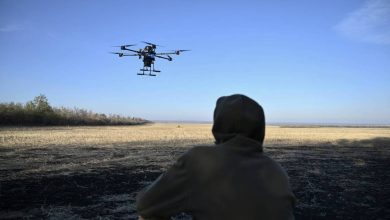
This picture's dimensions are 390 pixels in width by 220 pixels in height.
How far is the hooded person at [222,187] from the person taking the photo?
234 centimetres

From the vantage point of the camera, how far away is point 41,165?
11312mm

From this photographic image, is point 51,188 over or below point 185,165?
below

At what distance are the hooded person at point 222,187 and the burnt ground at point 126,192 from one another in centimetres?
429

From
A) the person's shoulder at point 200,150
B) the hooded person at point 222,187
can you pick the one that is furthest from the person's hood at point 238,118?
the person's shoulder at point 200,150

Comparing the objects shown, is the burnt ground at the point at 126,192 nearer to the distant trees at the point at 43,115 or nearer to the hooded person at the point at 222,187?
the hooded person at the point at 222,187

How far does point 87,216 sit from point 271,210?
183 inches

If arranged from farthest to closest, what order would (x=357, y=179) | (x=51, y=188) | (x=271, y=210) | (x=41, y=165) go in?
(x=41, y=165), (x=357, y=179), (x=51, y=188), (x=271, y=210)

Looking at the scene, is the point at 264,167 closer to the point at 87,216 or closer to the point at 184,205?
the point at 184,205

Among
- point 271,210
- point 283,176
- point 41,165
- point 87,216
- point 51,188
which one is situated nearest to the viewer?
point 271,210

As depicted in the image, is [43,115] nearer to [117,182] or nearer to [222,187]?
[117,182]

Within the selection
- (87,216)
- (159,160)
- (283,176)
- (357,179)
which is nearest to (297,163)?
(357,179)

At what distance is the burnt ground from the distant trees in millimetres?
25035

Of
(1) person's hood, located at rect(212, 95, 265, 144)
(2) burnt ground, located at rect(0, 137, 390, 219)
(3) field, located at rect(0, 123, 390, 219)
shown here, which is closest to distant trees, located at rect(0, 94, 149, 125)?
(3) field, located at rect(0, 123, 390, 219)

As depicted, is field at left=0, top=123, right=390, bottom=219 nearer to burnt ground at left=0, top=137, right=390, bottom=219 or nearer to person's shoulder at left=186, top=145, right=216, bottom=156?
burnt ground at left=0, top=137, right=390, bottom=219
